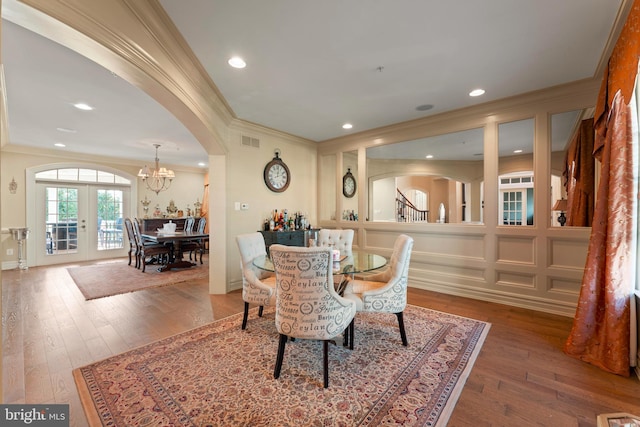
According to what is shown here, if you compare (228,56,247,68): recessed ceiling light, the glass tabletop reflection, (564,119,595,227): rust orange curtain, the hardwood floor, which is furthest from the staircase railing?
(228,56,247,68): recessed ceiling light

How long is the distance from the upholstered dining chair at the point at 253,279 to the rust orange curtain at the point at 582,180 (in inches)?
144

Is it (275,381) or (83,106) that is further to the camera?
(83,106)

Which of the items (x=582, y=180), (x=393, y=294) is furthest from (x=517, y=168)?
(x=393, y=294)

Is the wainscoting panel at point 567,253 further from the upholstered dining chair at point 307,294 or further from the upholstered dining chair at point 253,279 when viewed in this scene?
the upholstered dining chair at point 253,279

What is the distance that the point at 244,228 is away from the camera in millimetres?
4469

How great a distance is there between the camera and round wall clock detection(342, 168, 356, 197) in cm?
550

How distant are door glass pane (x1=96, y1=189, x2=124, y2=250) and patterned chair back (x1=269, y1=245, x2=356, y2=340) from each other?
727 cm

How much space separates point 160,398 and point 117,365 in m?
0.66

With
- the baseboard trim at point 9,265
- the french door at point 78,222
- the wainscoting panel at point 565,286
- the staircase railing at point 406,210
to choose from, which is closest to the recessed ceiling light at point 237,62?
the wainscoting panel at point 565,286

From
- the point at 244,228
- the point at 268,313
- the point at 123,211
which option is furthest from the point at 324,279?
the point at 123,211

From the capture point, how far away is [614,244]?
7.28ft

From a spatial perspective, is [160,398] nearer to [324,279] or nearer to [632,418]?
[324,279]

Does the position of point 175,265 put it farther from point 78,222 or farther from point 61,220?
point 61,220

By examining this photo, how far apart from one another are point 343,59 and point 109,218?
7476 mm
